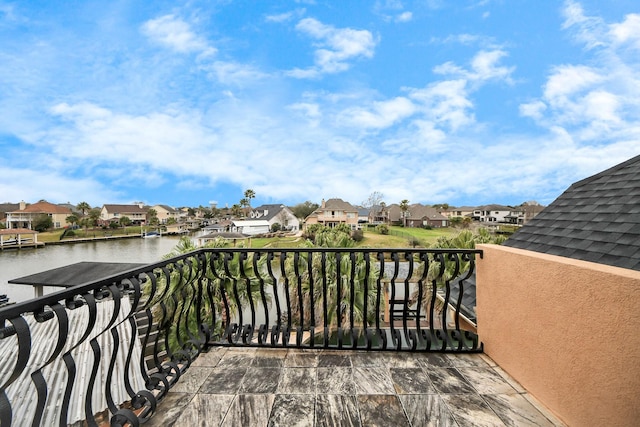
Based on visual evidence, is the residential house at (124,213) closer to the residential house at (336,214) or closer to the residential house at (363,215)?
the residential house at (336,214)

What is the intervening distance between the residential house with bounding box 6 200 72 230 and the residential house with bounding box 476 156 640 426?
57.2 meters

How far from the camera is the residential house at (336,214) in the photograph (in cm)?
4053

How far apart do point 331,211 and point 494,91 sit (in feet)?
86.5

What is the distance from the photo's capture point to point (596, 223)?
3.16 metres

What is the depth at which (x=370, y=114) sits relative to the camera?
27891 mm

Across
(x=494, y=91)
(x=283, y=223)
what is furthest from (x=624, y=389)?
(x=283, y=223)

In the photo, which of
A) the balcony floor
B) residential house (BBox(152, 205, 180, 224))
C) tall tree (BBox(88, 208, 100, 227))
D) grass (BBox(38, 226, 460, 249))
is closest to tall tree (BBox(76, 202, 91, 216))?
tall tree (BBox(88, 208, 100, 227))

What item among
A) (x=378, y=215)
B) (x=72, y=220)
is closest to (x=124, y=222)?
(x=72, y=220)

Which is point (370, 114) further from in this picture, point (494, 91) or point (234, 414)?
point (234, 414)

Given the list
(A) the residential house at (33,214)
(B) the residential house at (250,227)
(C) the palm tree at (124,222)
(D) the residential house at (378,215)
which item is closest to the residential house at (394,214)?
(D) the residential house at (378,215)

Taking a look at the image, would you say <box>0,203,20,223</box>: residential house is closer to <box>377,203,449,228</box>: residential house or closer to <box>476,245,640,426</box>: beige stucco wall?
<box>377,203,449,228</box>: residential house

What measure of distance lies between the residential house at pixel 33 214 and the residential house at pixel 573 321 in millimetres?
57159

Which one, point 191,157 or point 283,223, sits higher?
point 191,157

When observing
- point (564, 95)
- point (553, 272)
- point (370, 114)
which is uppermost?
point (370, 114)
